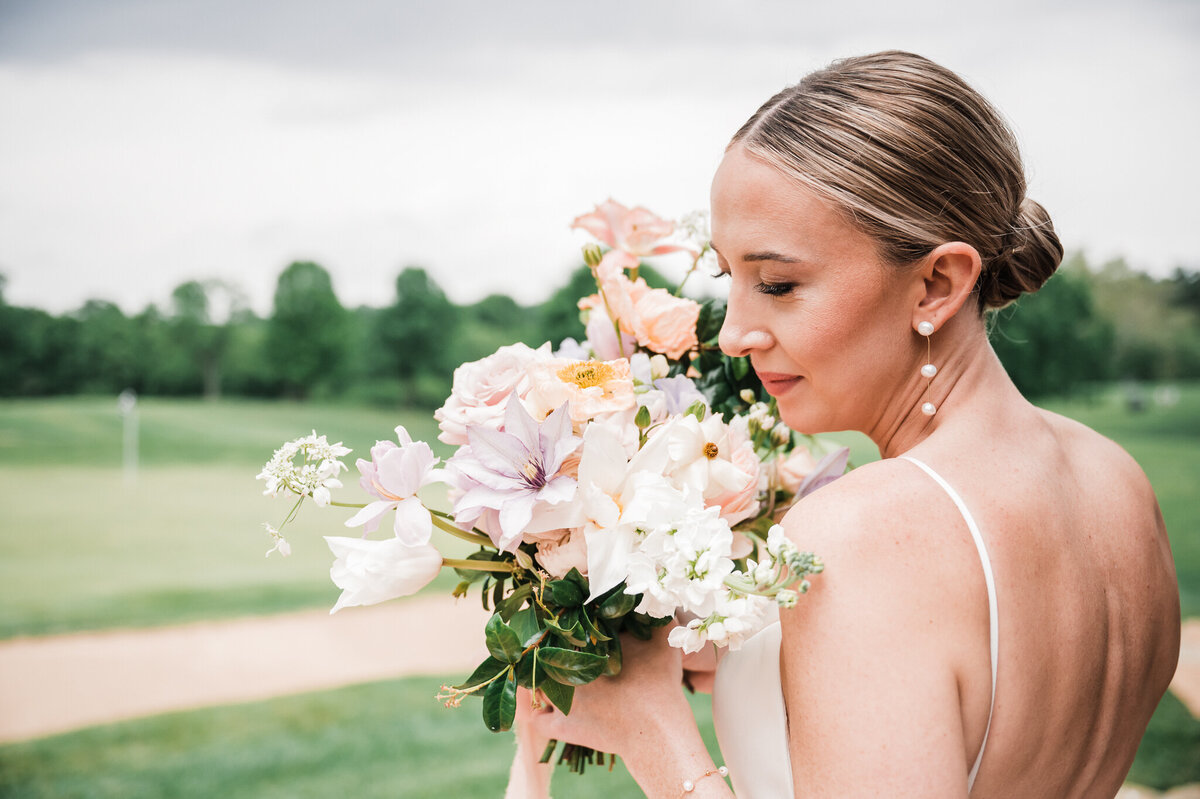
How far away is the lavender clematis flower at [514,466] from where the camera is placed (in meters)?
1.04

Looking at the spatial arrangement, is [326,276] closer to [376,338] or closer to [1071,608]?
[376,338]

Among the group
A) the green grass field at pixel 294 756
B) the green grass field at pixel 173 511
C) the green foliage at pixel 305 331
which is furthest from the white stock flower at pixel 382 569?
the green foliage at pixel 305 331

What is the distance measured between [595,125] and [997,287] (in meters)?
19.6

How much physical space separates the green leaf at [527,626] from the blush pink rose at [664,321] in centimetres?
49

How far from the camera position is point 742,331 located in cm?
118

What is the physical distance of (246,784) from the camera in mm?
5797

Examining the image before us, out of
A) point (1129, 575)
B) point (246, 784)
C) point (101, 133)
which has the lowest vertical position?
point (246, 784)

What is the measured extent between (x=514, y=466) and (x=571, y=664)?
26cm

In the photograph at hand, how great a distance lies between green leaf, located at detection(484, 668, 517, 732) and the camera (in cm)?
107

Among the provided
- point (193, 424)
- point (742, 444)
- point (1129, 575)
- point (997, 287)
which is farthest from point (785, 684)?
point (193, 424)

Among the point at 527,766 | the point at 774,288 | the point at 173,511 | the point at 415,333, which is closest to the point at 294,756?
the point at 527,766

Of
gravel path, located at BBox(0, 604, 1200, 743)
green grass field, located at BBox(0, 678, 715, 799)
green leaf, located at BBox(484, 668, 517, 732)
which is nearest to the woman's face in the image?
green leaf, located at BBox(484, 668, 517, 732)

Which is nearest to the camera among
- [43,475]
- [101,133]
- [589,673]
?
[589,673]

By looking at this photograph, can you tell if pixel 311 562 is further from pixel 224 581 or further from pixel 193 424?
pixel 193 424
